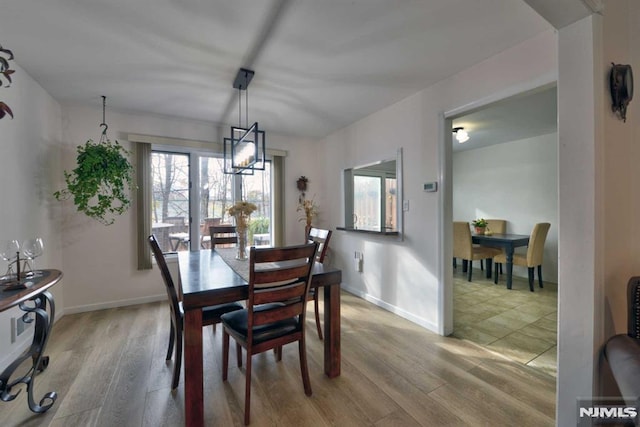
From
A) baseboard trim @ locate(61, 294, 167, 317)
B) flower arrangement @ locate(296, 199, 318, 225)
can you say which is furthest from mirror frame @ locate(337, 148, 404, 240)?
baseboard trim @ locate(61, 294, 167, 317)

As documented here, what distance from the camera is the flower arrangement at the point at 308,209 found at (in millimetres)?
4391

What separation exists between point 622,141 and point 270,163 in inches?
153

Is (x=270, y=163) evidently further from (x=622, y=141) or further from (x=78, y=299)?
(x=622, y=141)

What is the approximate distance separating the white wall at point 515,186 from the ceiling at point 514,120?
29 cm

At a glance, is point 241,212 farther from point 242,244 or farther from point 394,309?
point 394,309

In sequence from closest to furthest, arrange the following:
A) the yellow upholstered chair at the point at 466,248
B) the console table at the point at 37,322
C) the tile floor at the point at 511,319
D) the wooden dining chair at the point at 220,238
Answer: the console table at the point at 37,322, the tile floor at the point at 511,319, the wooden dining chair at the point at 220,238, the yellow upholstered chair at the point at 466,248

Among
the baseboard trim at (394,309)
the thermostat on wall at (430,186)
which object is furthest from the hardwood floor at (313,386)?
the thermostat on wall at (430,186)

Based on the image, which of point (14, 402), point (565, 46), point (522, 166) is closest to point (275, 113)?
point (565, 46)

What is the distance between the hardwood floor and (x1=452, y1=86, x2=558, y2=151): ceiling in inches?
92.2

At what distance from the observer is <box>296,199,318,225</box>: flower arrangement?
173 inches

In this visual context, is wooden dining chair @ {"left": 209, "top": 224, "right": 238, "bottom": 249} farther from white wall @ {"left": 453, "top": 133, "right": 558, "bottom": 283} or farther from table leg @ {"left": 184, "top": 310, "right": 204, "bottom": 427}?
white wall @ {"left": 453, "top": 133, "right": 558, "bottom": 283}

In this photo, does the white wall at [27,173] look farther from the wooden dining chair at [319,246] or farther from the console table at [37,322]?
the wooden dining chair at [319,246]

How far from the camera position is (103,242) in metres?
3.24
